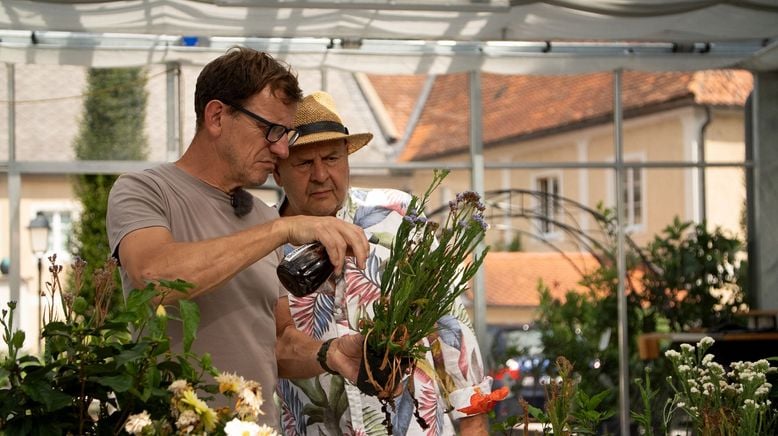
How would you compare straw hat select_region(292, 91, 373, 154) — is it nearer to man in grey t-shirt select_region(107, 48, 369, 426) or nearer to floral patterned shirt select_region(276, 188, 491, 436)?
floral patterned shirt select_region(276, 188, 491, 436)

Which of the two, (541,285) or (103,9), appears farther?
(541,285)

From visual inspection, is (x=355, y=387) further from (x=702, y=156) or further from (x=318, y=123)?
(x=702, y=156)

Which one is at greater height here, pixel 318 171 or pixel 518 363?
pixel 318 171

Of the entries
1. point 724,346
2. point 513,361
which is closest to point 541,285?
point 513,361

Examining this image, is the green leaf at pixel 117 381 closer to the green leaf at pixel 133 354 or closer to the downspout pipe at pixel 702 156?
the green leaf at pixel 133 354

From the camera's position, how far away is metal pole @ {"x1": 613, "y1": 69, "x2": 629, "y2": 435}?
25.9 ft

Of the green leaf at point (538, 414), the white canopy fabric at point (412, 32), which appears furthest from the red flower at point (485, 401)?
the white canopy fabric at point (412, 32)

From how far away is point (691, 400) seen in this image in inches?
105

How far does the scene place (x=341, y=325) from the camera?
112 inches

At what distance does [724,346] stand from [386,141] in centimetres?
260

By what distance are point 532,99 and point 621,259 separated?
1.17m

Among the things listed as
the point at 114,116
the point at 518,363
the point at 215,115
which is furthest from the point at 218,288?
the point at 518,363

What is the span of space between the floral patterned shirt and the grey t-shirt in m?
0.35

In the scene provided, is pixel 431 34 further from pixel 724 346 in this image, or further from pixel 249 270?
pixel 249 270
